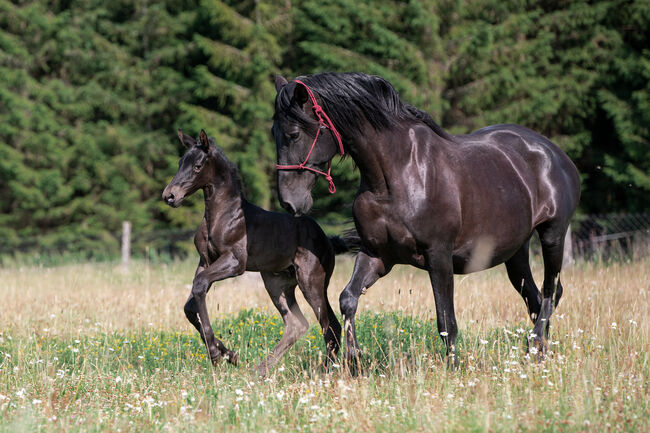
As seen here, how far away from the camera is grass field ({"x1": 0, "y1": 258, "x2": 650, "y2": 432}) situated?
3779 millimetres

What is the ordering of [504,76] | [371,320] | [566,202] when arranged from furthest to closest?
[504,76]
[371,320]
[566,202]

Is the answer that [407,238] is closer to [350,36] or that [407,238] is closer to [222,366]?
[222,366]

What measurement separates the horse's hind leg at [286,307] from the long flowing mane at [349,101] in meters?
2.13

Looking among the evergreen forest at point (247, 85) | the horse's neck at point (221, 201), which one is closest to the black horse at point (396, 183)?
the horse's neck at point (221, 201)

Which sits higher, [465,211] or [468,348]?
[465,211]

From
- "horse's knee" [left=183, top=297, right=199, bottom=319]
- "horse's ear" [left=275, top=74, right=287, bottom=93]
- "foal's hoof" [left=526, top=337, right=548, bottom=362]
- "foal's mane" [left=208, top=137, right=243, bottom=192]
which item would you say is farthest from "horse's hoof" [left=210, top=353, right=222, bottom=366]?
"foal's hoof" [left=526, top=337, right=548, bottom=362]

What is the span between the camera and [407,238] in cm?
472

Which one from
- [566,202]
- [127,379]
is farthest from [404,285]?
[127,379]

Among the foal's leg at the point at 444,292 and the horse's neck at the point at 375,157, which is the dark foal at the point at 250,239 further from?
the horse's neck at the point at 375,157

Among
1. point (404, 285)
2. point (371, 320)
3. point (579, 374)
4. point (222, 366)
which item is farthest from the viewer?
point (404, 285)

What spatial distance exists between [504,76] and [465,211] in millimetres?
14094

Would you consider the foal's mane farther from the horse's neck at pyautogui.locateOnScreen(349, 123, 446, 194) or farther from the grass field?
the horse's neck at pyautogui.locateOnScreen(349, 123, 446, 194)

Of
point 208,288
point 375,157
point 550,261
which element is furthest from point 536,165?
point 208,288

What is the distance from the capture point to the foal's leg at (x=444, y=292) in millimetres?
4754
